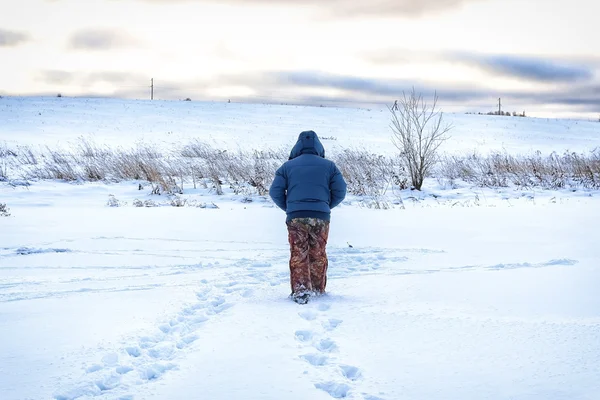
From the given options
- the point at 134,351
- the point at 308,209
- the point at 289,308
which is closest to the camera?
the point at 134,351

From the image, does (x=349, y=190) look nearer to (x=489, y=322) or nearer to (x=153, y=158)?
(x=153, y=158)

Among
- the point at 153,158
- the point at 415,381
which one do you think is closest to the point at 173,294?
the point at 415,381

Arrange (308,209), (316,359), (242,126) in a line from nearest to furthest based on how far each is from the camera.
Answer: (316,359), (308,209), (242,126)

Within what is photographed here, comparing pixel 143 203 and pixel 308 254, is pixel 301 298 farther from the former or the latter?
pixel 143 203

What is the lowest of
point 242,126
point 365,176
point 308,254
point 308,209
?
point 308,254

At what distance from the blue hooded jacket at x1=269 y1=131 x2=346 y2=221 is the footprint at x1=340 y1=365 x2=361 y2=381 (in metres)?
2.17

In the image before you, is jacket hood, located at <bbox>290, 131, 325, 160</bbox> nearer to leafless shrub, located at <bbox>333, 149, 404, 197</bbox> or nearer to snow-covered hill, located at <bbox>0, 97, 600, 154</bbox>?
leafless shrub, located at <bbox>333, 149, 404, 197</bbox>

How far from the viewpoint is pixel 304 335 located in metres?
4.66

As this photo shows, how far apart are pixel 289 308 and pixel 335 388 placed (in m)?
1.97

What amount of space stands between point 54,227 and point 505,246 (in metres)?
7.21

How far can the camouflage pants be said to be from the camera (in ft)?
19.0

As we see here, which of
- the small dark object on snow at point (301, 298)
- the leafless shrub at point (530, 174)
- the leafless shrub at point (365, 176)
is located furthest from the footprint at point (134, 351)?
the leafless shrub at point (530, 174)

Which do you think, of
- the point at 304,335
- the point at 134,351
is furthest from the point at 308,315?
the point at 134,351

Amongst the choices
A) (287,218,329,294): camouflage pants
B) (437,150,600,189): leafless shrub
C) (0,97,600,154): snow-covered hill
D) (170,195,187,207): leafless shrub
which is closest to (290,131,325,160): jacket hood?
(287,218,329,294): camouflage pants
